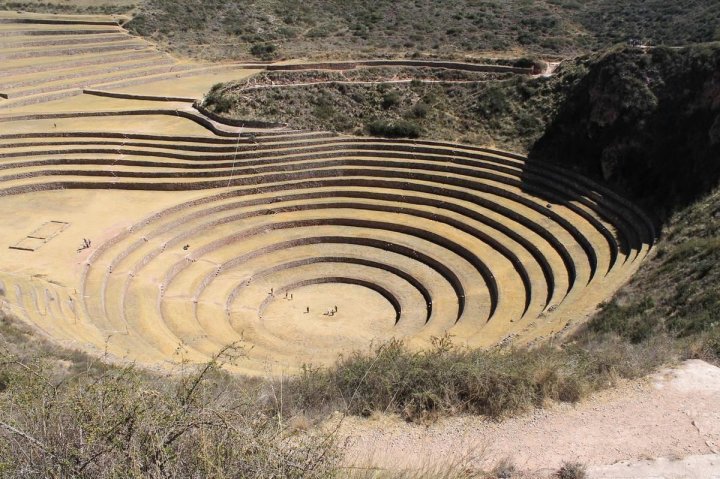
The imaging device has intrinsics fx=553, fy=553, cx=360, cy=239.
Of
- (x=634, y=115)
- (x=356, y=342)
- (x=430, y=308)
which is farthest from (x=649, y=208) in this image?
(x=356, y=342)

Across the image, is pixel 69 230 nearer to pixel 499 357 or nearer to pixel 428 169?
pixel 428 169

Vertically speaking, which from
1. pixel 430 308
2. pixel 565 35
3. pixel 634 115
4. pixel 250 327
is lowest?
pixel 250 327

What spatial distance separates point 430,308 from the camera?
1919cm

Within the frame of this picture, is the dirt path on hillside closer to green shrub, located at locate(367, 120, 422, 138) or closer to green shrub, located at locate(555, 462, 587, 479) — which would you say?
green shrub, located at locate(555, 462, 587, 479)

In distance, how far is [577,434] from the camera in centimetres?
789

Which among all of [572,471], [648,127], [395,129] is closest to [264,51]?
[395,129]

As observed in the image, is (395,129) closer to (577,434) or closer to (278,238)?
(278,238)

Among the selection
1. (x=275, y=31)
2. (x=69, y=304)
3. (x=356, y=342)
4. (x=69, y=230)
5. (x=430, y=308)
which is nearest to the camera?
(x=69, y=304)

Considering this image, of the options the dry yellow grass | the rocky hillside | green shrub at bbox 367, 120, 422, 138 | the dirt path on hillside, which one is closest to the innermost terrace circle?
the dry yellow grass

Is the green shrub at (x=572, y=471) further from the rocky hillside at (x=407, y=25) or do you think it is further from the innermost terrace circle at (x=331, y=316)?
the rocky hillside at (x=407, y=25)

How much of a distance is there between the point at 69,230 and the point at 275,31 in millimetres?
32231

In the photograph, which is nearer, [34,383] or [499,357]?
[34,383]

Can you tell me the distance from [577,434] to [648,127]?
19.3 metres

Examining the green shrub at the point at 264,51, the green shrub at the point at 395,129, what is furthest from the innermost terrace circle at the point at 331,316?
the green shrub at the point at 264,51
